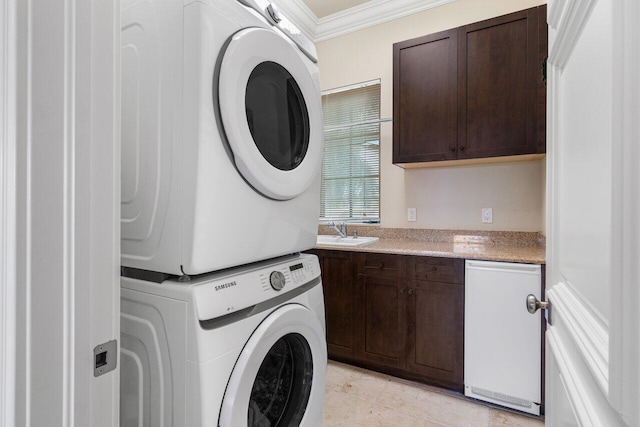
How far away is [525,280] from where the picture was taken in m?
1.79

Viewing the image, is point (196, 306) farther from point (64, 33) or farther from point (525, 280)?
point (525, 280)

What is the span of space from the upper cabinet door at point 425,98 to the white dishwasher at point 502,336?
0.87 m

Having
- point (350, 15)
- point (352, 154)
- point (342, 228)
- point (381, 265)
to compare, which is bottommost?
point (381, 265)

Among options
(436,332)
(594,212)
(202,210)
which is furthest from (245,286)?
(436,332)

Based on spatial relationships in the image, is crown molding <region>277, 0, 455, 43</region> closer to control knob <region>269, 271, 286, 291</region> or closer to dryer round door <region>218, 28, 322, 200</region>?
dryer round door <region>218, 28, 322, 200</region>

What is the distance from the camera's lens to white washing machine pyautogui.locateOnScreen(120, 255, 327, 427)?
82 centimetres

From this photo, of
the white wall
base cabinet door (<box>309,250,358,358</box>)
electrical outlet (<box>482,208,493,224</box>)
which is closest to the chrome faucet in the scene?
the white wall

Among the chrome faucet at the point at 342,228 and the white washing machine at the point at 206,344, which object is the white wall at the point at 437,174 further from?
the white washing machine at the point at 206,344

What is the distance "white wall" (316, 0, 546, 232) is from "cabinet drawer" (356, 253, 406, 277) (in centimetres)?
68

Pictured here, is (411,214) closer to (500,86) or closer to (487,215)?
(487,215)

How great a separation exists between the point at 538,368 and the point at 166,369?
6.23ft

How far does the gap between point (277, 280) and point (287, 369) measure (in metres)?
0.41

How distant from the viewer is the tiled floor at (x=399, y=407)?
1.78 meters

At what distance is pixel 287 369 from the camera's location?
4.07 ft
